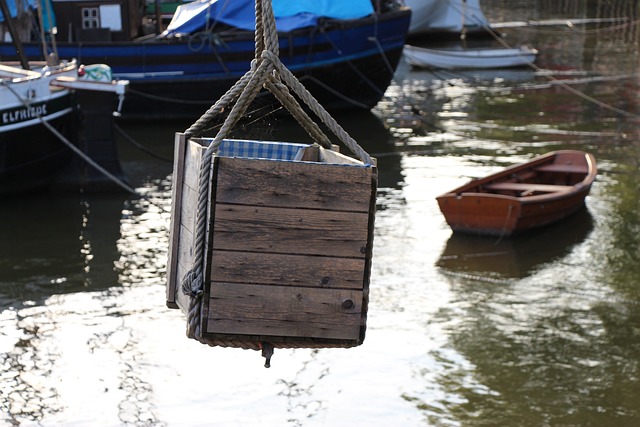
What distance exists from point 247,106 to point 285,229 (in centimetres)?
48

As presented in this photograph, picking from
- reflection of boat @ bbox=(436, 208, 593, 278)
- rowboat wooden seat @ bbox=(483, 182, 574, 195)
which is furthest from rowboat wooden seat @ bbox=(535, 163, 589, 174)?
reflection of boat @ bbox=(436, 208, 593, 278)

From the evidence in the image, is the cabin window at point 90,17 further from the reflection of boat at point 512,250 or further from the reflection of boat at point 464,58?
the reflection of boat at point 512,250

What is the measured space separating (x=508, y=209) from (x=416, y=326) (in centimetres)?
322

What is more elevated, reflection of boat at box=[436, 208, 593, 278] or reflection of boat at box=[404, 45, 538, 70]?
reflection of boat at box=[404, 45, 538, 70]

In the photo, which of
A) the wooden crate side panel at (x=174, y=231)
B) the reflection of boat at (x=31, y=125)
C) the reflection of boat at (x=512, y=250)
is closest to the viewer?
the wooden crate side panel at (x=174, y=231)

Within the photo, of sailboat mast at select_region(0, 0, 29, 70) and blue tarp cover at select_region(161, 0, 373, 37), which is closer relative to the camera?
sailboat mast at select_region(0, 0, 29, 70)

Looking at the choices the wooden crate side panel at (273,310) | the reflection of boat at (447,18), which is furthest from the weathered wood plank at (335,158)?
the reflection of boat at (447,18)

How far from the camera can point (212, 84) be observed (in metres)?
20.9

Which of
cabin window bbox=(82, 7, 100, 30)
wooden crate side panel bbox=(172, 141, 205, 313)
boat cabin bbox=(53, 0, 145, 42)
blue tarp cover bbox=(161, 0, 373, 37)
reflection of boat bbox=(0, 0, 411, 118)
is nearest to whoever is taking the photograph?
wooden crate side panel bbox=(172, 141, 205, 313)

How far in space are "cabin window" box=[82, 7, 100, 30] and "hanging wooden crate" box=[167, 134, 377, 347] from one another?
17.5 meters

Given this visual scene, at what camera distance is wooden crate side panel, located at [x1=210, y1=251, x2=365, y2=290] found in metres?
4.19

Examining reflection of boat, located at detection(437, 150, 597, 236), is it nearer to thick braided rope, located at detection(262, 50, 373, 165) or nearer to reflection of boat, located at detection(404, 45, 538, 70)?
thick braided rope, located at detection(262, 50, 373, 165)

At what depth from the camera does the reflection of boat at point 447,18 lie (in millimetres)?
34719

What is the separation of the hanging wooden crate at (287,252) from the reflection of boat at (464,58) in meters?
23.7
